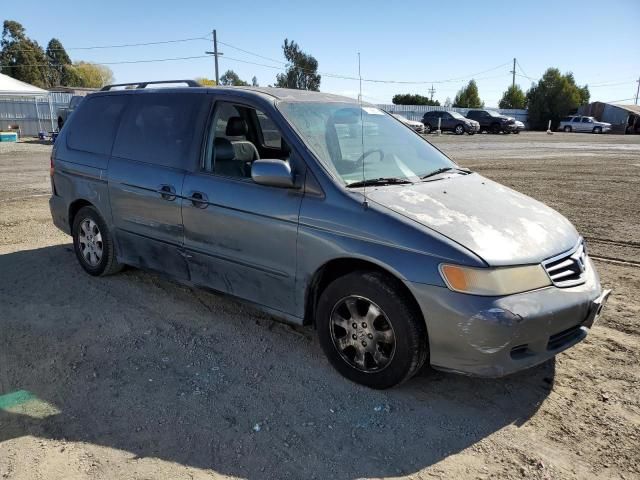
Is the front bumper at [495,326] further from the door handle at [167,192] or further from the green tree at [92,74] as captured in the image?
the green tree at [92,74]

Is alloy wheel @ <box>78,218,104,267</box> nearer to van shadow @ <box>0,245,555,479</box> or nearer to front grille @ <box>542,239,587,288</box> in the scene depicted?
van shadow @ <box>0,245,555,479</box>

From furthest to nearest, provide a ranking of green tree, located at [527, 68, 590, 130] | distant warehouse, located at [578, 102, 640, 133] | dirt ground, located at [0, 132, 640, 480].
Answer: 1. green tree, located at [527, 68, 590, 130]
2. distant warehouse, located at [578, 102, 640, 133]
3. dirt ground, located at [0, 132, 640, 480]

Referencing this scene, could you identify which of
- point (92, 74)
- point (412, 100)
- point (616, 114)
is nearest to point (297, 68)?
point (412, 100)

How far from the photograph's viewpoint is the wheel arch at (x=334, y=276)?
3.14 meters

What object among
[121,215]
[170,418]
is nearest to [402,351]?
[170,418]

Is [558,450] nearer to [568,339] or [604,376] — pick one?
[568,339]

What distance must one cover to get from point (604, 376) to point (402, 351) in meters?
1.49

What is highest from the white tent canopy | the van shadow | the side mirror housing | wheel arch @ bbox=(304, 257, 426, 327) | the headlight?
the white tent canopy

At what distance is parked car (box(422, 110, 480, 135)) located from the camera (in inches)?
1467

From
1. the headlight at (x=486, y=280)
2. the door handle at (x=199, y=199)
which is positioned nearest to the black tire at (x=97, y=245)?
the door handle at (x=199, y=199)

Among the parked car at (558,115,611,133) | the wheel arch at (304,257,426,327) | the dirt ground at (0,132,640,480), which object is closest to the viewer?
the dirt ground at (0,132,640,480)

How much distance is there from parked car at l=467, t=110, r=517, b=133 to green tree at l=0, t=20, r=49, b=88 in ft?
225

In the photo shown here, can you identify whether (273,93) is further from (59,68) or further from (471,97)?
(59,68)

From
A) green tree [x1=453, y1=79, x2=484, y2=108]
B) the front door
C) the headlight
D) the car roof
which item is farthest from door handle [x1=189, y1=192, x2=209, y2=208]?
green tree [x1=453, y1=79, x2=484, y2=108]
